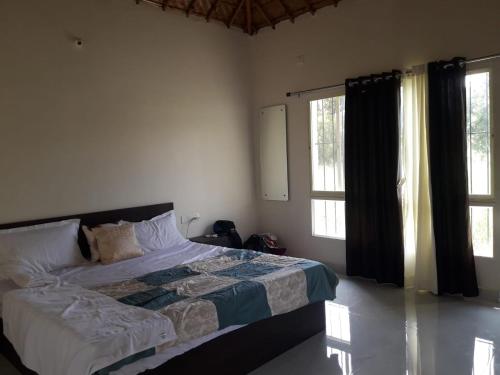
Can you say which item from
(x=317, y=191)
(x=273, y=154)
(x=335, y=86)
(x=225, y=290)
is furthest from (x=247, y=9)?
(x=225, y=290)

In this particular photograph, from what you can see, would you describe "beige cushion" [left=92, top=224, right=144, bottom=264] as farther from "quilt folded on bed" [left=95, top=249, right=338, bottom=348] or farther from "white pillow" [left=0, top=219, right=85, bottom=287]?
"quilt folded on bed" [left=95, top=249, right=338, bottom=348]

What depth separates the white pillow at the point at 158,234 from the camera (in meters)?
3.93

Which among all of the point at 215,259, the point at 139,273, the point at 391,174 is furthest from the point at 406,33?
the point at 139,273

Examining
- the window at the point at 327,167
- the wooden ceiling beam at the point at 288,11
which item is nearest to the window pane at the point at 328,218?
the window at the point at 327,167

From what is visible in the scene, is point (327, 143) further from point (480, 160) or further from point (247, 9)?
point (247, 9)

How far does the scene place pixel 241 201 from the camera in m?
5.35

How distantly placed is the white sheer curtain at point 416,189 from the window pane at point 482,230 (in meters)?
0.37

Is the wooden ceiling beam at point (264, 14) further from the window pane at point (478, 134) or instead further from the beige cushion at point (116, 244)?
the beige cushion at point (116, 244)

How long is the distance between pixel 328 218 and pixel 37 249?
123 inches

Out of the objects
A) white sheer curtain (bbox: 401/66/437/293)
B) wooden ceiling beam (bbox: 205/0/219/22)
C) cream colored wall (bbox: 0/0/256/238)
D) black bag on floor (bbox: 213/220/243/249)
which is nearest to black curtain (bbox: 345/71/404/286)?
white sheer curtain (bbox: 401/66/437/293)

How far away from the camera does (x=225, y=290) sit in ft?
8.58

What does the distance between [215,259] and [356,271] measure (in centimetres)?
177

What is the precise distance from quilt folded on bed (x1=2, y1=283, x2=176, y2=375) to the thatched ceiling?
10.6 feet

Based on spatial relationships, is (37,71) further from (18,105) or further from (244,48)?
(244,48)
